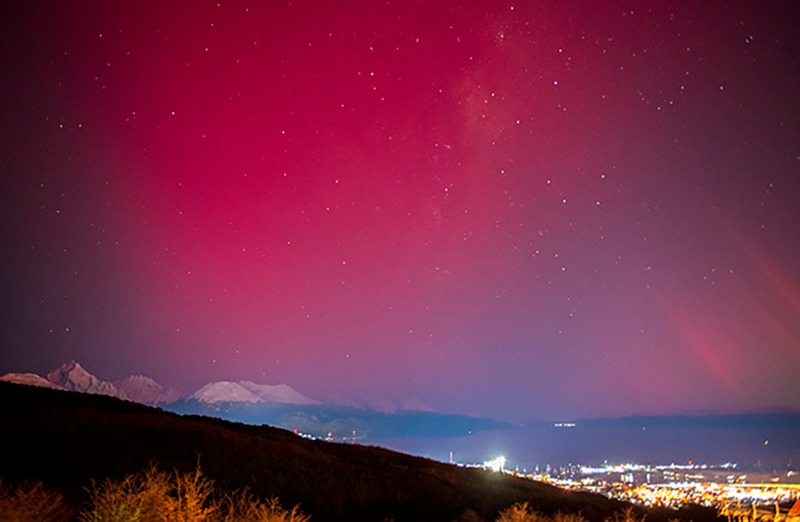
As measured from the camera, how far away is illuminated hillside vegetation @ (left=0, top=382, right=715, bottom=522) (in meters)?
10.5

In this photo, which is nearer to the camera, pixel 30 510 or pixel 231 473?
pixel 30 510

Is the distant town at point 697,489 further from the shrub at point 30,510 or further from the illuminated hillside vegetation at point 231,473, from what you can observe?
the shrub at point 30,510

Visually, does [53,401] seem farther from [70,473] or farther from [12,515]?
[12,515]

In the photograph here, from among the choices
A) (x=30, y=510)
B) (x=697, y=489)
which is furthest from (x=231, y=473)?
(x=697, y=489)

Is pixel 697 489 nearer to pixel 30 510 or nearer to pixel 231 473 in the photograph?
pixel 231 473

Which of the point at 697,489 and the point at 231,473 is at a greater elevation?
the point at 231,473

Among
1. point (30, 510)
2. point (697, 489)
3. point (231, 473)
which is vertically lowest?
point (697, 489)

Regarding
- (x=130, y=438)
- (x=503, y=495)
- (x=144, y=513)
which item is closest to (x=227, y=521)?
(x=144, y=513)

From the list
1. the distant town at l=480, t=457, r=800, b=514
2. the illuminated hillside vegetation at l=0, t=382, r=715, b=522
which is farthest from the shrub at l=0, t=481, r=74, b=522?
the distant town at l=480, t=457, r=800, b=514

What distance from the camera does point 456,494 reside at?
15117 millimetres

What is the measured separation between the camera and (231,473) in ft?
41.2

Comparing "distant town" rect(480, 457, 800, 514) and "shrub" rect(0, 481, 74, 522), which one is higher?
"shrub" rect(0, 481, 74, 522)

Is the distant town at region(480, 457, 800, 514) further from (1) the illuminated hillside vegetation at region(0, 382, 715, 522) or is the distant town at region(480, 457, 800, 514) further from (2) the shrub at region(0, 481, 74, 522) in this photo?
(2) the shrub at region(0, 481, 74, 522)

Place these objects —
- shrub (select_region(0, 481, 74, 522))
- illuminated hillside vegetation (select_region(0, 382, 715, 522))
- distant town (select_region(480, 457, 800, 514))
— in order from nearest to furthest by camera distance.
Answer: shrub (select_region(0, 481, 74, 522)), distant town (select_region(480, 457, 800, 514)), illuminated hillside vegetation (select_region(0, 382, 715, 522))
